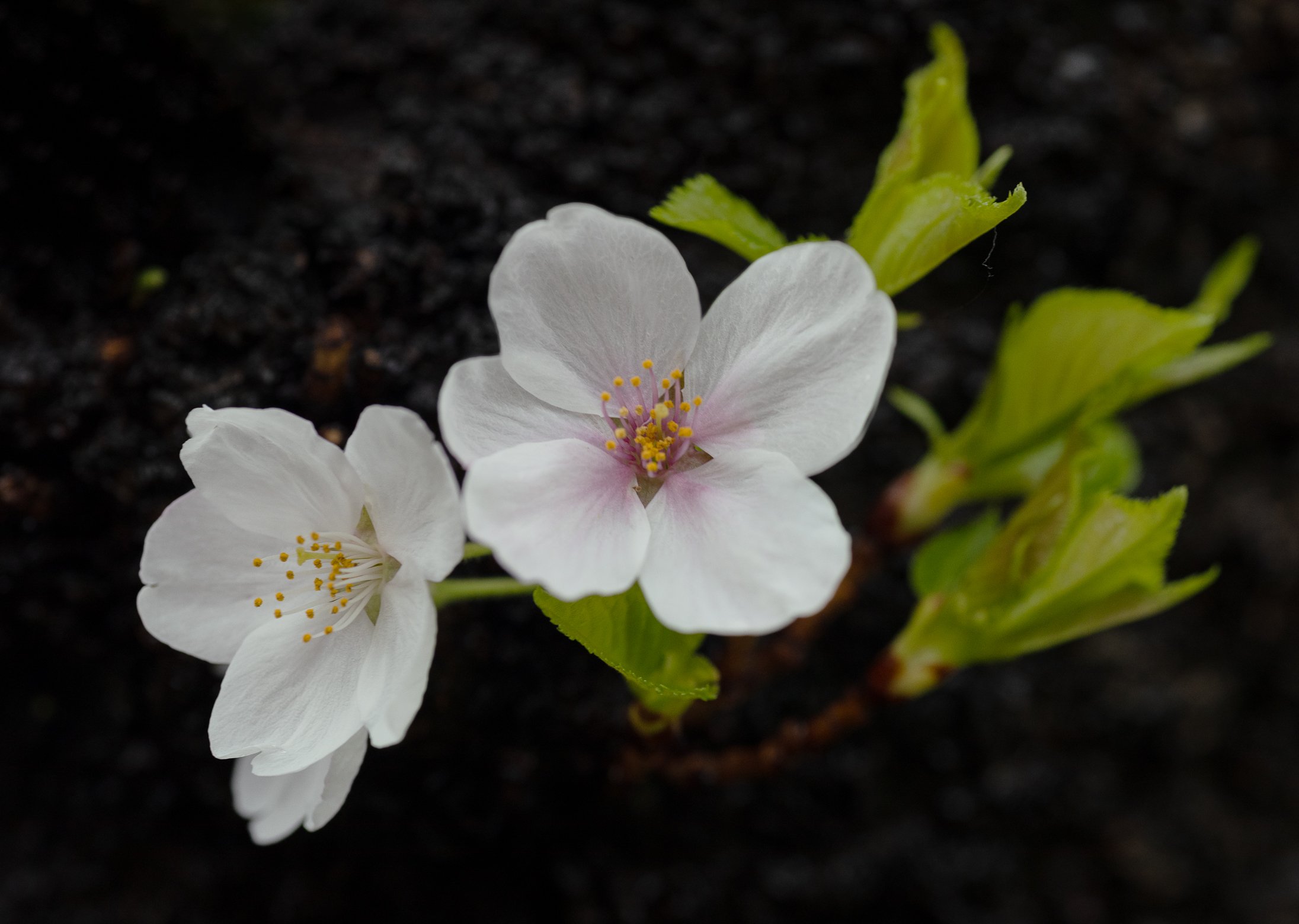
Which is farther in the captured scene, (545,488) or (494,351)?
(494,351)

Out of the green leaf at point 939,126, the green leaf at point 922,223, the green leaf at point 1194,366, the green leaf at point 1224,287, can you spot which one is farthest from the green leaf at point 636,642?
the green leaf at point 1224,287

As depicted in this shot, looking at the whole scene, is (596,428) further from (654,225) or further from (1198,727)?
(1198,727)

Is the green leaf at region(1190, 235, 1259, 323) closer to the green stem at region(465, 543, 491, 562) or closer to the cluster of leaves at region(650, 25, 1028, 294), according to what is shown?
the cluster of leaves at region(650, 25, 1028, 294)

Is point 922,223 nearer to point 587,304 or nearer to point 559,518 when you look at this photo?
point 587,304

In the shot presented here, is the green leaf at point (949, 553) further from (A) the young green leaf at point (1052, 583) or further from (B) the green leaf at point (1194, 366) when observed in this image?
(B) the green leaf at point (1194, 366)

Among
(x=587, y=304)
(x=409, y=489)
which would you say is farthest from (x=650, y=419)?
(x=409, y=489)

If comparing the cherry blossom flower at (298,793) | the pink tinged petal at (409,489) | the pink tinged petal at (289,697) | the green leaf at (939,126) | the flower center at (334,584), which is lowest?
the cherry blossom flower at (298,793)

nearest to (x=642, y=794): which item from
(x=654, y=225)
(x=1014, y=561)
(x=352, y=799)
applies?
(x=352, y=799)
